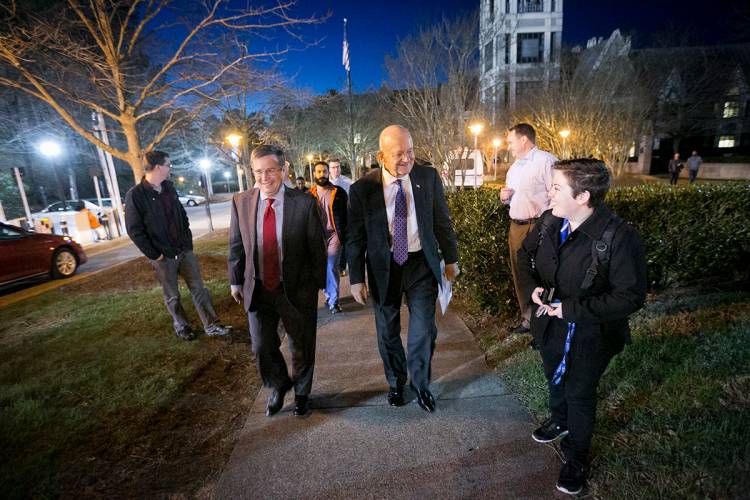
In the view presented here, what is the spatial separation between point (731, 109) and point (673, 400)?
152ft

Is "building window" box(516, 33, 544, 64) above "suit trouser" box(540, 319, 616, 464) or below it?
above

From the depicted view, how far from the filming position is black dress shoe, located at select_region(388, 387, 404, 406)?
314 centimetres

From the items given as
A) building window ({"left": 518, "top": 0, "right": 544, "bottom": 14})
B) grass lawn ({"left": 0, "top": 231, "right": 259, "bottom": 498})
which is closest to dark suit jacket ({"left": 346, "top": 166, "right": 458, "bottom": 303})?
grass lawn ({"left": 0, "top": 231, "right": 259, "bottom": 498})

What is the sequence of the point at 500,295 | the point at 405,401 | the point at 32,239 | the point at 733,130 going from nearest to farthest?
the point at 405,401
the point at 500,295
the point at 32,239
the point at 733,130

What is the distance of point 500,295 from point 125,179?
38.4m

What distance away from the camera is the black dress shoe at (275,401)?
3129mm

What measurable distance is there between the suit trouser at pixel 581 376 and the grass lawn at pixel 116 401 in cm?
231

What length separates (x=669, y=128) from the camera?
32.7m

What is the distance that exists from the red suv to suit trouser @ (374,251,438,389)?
28.3 feet

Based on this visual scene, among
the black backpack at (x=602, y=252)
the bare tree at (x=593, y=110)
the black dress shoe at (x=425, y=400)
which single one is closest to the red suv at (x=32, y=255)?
the black dress shoe at (x=425, y=400)

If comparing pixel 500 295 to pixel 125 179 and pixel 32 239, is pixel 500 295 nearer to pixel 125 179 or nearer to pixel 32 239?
pixel 32 239

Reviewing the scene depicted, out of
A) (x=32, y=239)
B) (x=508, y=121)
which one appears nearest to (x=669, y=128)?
(x=508, y=121)

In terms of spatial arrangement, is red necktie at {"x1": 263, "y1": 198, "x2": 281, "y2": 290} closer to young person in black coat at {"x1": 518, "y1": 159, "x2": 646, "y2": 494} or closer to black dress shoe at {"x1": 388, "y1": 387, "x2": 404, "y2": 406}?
black dress shoe at {"x1": 388, "y1": 387, "x2": 404, "y2": 406}

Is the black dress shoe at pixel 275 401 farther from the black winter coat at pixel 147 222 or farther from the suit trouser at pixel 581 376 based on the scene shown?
the black winter coat at pixel 147 222
